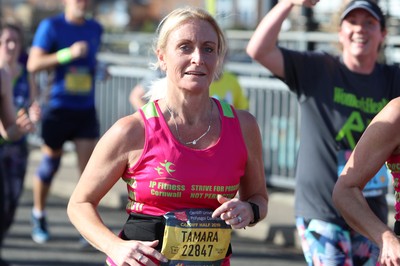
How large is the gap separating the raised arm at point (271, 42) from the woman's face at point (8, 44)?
3.21m

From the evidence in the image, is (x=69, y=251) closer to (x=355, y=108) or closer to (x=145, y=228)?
(x=355, y=108)

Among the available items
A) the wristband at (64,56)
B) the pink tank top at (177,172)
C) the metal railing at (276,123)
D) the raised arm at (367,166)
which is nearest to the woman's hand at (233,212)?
the pink tank top at (177,172)

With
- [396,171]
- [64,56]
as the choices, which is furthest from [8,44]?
[396,171]

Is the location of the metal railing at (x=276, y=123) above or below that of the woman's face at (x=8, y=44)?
below

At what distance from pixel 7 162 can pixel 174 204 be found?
4.15 m

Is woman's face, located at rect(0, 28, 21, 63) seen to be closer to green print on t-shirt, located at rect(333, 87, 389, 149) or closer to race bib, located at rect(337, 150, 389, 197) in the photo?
green print on t-shirt, located at rect(333, 87, 389, 149)

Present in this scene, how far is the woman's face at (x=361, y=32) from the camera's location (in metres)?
5.00

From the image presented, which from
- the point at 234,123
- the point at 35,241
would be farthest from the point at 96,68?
the point at 234,123

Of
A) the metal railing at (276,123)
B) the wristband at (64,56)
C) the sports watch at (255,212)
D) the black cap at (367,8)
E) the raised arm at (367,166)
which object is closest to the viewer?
the raised arm at (367,166)

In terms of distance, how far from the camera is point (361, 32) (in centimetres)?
500

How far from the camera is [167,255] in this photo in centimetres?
366

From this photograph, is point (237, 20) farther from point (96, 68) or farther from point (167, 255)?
point (167, 255)

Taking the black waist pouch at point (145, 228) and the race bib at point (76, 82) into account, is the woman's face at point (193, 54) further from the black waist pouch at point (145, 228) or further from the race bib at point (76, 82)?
the race bib at point (76, 82)

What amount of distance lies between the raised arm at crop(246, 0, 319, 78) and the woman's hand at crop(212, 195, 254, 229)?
1.64 metres
